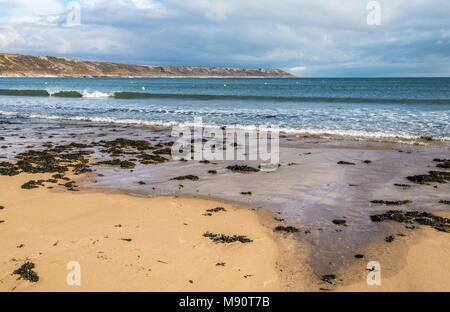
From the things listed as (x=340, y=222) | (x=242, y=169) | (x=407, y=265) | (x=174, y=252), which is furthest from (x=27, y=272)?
(x=242, y=169)

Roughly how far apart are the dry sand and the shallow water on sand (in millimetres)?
644

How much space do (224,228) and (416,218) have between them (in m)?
3.66

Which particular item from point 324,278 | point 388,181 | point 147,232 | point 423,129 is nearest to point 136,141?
point 147,232

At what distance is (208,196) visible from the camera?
23.0 ft

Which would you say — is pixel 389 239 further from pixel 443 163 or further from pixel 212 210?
pixel 443 163

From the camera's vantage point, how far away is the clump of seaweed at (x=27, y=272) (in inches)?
153

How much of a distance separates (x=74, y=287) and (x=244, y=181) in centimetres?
507

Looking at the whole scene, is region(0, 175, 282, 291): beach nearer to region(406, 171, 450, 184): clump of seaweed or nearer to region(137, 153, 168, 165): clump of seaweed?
region(137, 153, 168, 165): clump of seaweed

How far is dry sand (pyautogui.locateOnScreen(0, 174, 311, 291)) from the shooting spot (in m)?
3.90

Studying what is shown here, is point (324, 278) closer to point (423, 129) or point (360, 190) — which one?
point (360, 190)

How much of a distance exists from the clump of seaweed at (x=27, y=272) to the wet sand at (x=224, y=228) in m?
0.09

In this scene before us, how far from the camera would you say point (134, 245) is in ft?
15.6

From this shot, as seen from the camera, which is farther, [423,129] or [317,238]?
[423,129]

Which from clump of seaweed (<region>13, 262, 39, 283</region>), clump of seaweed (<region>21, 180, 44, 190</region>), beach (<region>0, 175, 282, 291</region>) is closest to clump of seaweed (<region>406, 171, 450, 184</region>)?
beach (<region>0, 175, 282, 291</region>)
